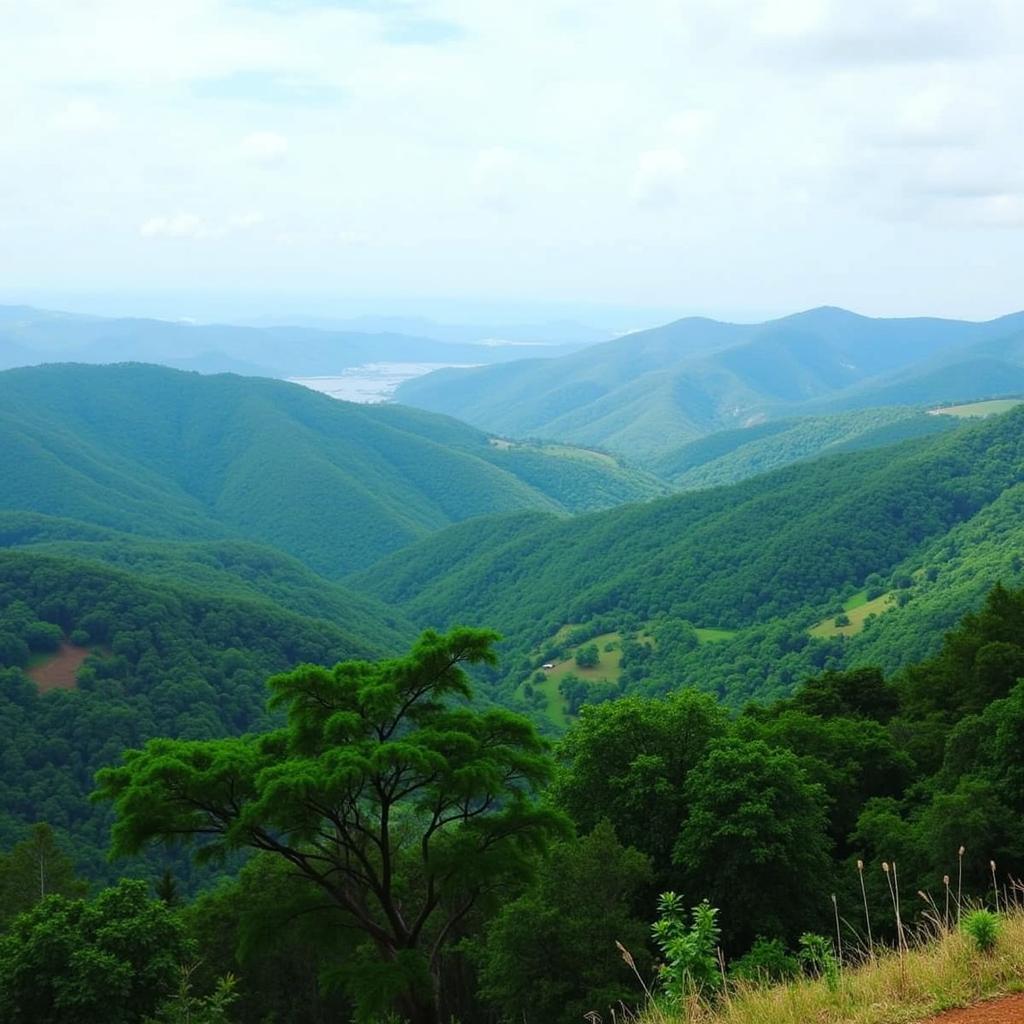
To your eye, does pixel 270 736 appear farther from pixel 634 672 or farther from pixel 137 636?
pixel 634 672

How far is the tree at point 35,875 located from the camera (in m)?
40.0

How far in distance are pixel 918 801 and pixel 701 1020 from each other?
28.0m

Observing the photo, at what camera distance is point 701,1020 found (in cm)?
1000

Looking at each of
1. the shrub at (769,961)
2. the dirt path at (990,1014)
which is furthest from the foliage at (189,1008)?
the dirt path at (990,1014)

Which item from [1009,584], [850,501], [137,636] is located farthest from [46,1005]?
[850,501]

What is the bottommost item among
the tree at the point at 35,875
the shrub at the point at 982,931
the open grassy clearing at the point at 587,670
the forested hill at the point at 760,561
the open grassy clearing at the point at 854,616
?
the open grassy clearing at the point at 587,670

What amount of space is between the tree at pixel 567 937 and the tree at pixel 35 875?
23.6 m

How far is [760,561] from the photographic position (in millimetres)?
166500

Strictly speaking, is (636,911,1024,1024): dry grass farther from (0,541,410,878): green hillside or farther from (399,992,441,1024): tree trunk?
(0,541,410,878): green hillside

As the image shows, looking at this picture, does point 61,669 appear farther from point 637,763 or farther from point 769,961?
point 769,961

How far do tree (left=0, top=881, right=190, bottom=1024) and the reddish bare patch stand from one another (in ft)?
286

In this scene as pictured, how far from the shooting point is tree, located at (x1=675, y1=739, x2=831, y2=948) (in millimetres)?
26656

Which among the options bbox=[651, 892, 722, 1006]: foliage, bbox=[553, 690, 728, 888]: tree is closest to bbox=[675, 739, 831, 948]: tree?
bbox=[553, 690, 728, 888]: tree

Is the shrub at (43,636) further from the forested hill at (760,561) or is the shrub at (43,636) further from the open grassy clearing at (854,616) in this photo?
the open grassy clearing at (854,616)
